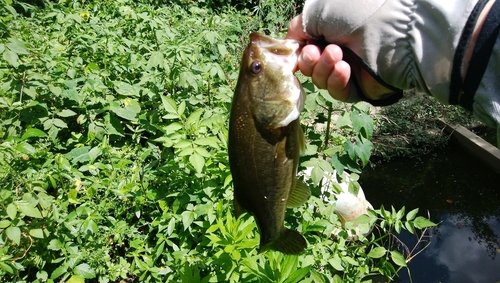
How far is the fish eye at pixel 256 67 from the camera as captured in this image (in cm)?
163

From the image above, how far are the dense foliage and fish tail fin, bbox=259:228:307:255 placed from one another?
Answer: 5.9 inches

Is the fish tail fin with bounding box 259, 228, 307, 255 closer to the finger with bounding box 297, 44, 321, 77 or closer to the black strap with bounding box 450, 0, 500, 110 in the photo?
the finger with bounding box 297, 44, 321, 77

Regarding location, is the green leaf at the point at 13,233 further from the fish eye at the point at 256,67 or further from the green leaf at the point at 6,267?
the fish eye at the point at 256,67

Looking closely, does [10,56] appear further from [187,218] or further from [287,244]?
[287,244]

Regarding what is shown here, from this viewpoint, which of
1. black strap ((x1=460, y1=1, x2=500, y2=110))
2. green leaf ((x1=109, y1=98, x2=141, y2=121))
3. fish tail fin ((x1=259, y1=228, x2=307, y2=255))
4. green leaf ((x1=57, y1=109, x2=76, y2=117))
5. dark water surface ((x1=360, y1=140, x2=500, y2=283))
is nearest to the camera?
black strap ((x1=460, y1=1, x2=500, y2=110))

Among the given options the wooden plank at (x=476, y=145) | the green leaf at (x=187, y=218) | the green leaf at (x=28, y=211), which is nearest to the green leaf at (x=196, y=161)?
the green leaf at (x=187, y=218)

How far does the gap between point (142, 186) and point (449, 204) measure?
402cm

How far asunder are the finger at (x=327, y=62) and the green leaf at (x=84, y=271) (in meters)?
1.86

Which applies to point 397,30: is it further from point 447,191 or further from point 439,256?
point 447,191

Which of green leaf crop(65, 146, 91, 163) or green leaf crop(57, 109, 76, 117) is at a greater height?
green leaf crop(57, 109, 76, 117)

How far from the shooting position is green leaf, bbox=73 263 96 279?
252 centimetres

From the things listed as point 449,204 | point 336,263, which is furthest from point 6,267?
point 449,204

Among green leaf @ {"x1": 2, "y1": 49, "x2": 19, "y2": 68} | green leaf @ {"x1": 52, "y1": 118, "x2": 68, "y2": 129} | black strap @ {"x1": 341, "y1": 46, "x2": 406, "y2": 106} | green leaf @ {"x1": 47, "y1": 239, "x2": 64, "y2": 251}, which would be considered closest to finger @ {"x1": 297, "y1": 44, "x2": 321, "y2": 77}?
black strap @ {"x1": 341, "y1": 46, "x2": 406, "y2": 106}

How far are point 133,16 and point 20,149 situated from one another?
2375 mm
